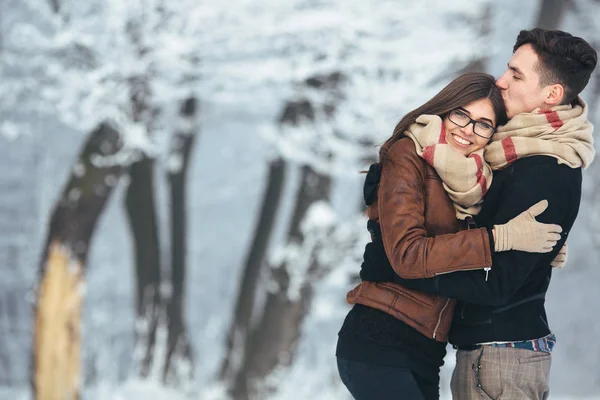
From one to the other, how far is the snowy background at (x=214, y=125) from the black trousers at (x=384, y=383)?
292 cm

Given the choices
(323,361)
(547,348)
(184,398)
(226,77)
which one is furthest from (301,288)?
(547,348)

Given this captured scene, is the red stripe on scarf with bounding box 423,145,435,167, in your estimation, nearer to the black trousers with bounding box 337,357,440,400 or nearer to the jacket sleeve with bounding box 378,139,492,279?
the jacket sleeve with bounding box 378,139,492,279

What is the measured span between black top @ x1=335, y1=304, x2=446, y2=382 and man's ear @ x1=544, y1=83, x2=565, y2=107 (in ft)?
2.01

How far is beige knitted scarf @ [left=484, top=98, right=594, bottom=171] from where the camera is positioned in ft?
5.43

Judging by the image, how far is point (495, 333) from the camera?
1679mm

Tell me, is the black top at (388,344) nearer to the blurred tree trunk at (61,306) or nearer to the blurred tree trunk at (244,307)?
the blurred tree trunk at (244,307)

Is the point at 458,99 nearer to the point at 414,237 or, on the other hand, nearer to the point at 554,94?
the point at 554,94

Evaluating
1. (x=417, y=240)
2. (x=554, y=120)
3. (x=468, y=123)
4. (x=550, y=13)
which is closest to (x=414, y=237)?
(x=417, y=240)

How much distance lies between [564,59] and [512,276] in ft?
1.70

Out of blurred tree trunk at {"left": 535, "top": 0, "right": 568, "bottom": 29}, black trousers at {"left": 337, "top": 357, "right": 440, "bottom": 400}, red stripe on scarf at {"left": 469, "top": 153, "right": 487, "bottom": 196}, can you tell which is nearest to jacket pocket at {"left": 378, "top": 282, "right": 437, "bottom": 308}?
black trousers at {"left": 337, "top": 357, "right": 440, "bottom": 400}

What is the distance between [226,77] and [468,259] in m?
3.35

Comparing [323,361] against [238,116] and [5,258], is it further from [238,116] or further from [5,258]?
[5,258]

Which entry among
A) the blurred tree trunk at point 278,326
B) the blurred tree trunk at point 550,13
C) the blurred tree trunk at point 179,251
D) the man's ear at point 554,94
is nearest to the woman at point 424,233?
the man's ear at point 554,94

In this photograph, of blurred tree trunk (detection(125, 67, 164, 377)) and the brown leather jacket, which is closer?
the brown leather jacket
